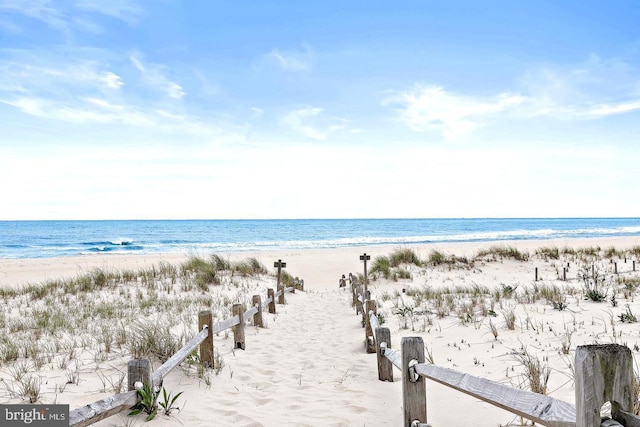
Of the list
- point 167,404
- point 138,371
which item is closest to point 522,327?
point 167,404

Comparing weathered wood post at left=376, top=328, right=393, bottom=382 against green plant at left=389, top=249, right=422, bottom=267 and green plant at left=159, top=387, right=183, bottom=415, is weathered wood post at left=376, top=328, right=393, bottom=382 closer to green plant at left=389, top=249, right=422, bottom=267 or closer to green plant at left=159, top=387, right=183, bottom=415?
green plant at left=159, top=387, right=183, bottom=415

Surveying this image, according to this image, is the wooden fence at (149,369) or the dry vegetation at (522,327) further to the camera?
the dry vegetation at (522,327)

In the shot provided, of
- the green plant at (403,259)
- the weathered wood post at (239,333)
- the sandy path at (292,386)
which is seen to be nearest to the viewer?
the sandy path at (292,386)

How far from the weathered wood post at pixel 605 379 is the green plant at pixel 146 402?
3.83 m

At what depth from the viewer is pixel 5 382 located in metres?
5.70

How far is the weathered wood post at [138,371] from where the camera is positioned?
169 inches

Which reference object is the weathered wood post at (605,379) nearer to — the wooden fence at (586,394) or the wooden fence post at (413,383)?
the wooden fence at (586,394)

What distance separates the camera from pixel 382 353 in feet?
20.2

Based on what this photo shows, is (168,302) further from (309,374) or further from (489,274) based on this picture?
(489,274)

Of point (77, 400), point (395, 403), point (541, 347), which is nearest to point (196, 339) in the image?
point (77, 400)

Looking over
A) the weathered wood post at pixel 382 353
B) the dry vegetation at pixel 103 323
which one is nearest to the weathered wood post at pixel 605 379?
the weathered wood post at pixel 382 353

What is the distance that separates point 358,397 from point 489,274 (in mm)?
15186

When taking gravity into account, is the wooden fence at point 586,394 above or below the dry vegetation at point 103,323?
above

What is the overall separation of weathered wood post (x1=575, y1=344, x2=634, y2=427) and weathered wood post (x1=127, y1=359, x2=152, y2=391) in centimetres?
372
